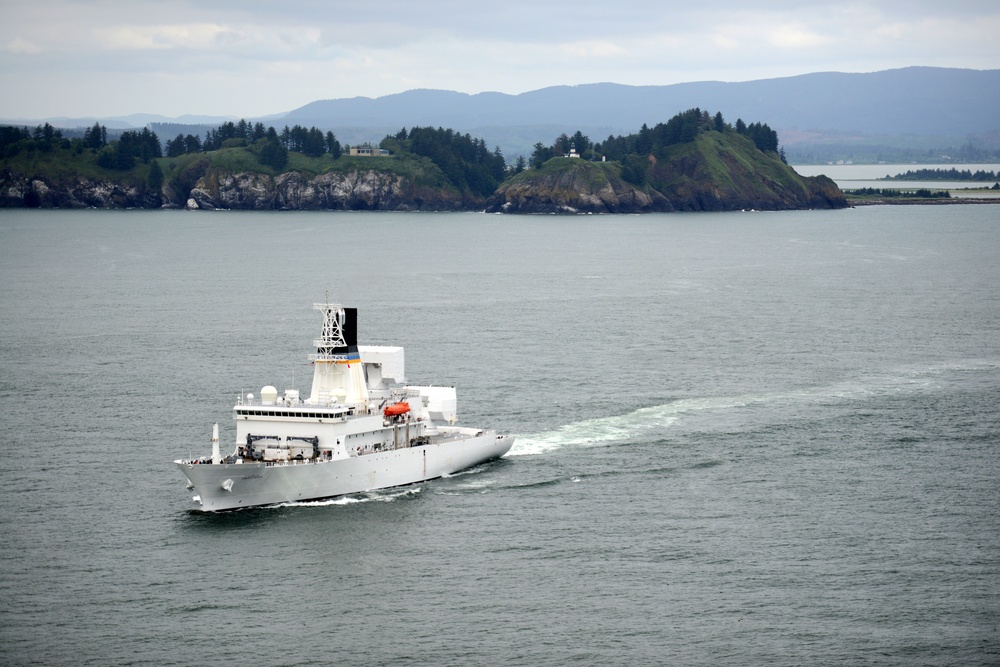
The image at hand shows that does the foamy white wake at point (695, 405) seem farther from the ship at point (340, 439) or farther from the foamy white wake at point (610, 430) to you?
the ship at point (340, 439)

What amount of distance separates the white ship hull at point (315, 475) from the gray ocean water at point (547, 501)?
0.84 metres

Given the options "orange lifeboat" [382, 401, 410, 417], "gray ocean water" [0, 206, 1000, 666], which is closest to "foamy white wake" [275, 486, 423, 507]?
"gray ocean water" [0, 206, 1000, 666]

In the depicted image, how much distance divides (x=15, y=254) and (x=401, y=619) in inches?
5084

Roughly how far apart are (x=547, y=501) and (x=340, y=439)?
369 inches

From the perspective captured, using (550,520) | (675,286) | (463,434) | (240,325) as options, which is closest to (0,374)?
(240,325)

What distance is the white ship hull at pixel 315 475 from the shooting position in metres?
57.0

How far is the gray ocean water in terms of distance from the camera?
4550 cm

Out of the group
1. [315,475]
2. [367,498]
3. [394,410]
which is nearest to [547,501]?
[367,498]

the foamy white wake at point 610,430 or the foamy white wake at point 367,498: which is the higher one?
the foamy white wake at point 610,430

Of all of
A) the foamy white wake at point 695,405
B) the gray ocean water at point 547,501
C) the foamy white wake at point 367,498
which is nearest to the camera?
the gray ocean water at point 547,501

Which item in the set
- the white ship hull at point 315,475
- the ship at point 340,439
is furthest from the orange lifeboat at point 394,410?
the white ship hull at point 315,475

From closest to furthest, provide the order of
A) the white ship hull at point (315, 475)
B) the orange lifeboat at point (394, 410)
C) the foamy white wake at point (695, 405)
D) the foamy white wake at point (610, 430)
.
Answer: the white ship hull at point (315, 475), the orange lifeboat at point (394, 410), the foamy white wake at point (610, 430), the foamy white wake at point (695, 405)

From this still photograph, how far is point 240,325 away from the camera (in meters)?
103

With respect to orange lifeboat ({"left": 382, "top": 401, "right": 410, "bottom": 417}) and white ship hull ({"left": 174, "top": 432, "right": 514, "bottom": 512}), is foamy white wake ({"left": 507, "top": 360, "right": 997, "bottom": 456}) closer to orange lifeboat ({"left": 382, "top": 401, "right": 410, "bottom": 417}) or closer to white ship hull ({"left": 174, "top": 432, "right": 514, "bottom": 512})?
white ship hull ({"left": 174, "top": 432, "right": 514, "bottom": 512})
